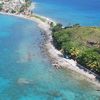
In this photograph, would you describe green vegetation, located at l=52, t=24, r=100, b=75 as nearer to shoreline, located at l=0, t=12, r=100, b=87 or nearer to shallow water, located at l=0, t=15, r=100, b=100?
shoreline, located at l=0, t=12, r=100, b=87

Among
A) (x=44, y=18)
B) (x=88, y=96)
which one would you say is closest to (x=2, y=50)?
(x=88, y=96)

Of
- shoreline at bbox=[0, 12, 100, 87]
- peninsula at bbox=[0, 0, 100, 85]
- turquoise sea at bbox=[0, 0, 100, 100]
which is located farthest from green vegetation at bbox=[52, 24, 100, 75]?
turquoise sea at bbox=[0, 0, 100, 100]

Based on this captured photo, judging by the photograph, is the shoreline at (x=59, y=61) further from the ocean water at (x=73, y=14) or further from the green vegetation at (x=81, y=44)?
the ocean water at (x=73, y=14)

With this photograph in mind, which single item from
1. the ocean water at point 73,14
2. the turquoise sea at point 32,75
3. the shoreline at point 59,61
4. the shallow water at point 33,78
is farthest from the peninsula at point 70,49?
the ocean water at point 73,14

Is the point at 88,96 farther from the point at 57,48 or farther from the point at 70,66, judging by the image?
the point at 57,48

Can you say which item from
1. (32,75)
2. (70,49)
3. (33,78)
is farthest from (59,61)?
(33,78)

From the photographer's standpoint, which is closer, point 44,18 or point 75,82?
point 75,82
